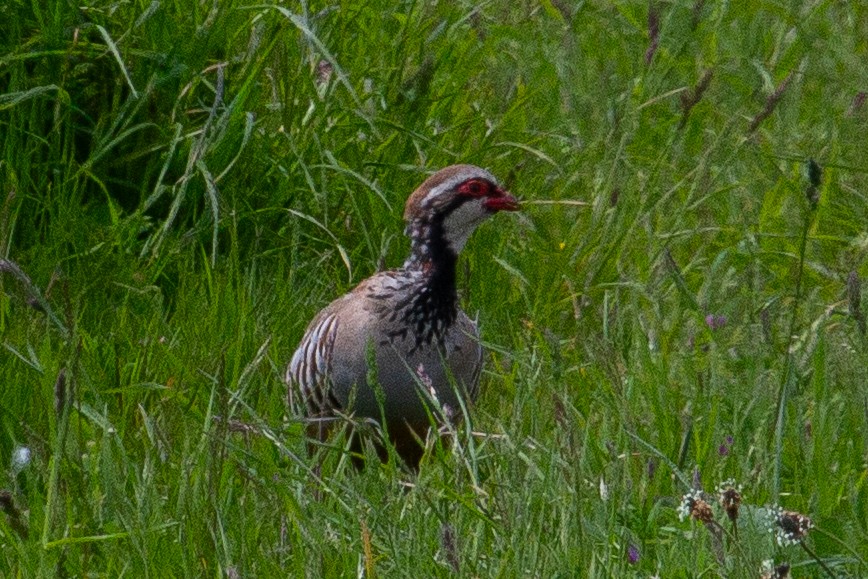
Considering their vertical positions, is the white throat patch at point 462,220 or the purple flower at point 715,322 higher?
the white throat patch at point 462,220

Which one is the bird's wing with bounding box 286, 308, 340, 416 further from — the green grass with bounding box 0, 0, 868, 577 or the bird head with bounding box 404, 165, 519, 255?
the bird head with bounding box 404, 165, 519, 255

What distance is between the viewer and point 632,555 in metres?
3.52

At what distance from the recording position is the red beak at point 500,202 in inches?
212

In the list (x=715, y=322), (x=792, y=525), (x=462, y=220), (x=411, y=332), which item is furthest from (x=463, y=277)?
(x=792, y=525)

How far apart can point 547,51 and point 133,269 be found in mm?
2558

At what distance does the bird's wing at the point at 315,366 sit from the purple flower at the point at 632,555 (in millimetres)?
1544

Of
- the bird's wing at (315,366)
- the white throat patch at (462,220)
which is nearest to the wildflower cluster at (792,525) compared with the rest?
the bird's wing at (315,366)

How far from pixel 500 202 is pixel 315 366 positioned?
2.50ft

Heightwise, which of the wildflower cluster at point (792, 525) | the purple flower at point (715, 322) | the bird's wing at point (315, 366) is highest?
the wildflower cluster at point (792, 525)

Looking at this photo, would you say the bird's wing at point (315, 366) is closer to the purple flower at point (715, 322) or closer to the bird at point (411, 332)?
the bird at point (411, 332)

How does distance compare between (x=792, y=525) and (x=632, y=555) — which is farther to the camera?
(x=632, y=555)

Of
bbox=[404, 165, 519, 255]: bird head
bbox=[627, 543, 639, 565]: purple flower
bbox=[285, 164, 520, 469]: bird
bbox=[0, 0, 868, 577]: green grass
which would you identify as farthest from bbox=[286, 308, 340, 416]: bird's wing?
bbox=[627, 543, 639, 565]: purple flower

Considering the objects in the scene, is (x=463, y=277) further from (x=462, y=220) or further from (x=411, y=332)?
(x=411, y=332)

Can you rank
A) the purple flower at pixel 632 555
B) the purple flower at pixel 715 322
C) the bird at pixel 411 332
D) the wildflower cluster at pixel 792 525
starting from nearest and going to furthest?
the wildflower cluster at pixel 792 525
the purple flower at pixel 632 555
the bird at pixel 411 332
the purple flower at pixel 715 322
